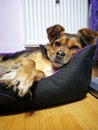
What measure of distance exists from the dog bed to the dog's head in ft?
0.27

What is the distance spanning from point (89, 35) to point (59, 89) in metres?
0.50

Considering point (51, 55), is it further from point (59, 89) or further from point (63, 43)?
point (59, 89)

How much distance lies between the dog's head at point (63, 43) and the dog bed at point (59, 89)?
8 cm

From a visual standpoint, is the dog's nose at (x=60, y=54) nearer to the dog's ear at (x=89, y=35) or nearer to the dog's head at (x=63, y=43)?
the dog's head at (x=63, y=43)

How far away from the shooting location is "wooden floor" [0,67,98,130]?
0.94 meters

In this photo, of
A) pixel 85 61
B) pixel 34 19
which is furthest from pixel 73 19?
pixel 85 61

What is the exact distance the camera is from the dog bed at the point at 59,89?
3.51 feet

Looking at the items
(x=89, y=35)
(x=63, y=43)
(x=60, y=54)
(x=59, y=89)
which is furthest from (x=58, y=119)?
(x=89, y=35)

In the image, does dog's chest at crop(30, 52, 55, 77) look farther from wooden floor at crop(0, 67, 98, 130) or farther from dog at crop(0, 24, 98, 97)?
wooden floor at crop(0, 67, 98, 130)

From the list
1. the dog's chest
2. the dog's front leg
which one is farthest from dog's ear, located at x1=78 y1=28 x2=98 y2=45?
the dog's front leg

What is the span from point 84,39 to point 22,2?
1359mm

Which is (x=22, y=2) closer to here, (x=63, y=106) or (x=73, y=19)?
(x=73, y=19)

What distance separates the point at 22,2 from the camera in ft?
8.55

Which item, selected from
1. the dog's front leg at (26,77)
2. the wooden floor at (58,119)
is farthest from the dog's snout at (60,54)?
the wooden floor at (58,119)
